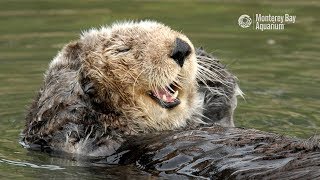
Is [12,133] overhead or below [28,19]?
below

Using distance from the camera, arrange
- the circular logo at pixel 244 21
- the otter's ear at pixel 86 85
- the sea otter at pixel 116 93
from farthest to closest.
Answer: the circular logo at pixel 244 21 < the otter's ear at pixel 86 85 < the sea otter at pixel 116 93

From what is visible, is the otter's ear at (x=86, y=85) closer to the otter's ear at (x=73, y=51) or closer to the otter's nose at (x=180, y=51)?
the otter's ear at (x=73, y=51)

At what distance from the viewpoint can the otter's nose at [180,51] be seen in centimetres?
577

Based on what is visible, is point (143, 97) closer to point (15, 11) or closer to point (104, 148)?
point (104, 148)

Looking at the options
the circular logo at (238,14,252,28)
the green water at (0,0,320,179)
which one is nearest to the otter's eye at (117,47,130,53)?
the green water at (0,0,320,179)

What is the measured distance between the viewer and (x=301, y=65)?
9.01 metres

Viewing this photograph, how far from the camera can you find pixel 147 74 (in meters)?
5.86

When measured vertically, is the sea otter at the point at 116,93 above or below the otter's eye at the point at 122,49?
below

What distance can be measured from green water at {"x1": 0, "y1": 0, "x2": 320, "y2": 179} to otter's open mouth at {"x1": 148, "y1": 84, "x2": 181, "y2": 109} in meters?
0.59

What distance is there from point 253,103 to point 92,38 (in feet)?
7.00

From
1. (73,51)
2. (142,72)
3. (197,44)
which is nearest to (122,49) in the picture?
(142,72)

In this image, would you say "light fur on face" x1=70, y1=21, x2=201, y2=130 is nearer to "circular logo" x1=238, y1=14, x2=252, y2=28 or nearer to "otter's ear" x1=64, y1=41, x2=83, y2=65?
"otter's ear" x1=64, y1=41, x2=83, y2=65

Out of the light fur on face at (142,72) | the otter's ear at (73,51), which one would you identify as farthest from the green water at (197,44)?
the otter's ear at (73,51)

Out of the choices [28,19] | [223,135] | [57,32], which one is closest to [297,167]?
[223,135]
